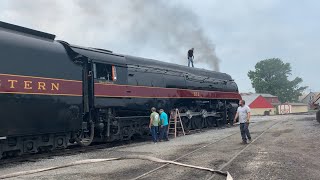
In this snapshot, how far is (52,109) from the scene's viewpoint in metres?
12.2

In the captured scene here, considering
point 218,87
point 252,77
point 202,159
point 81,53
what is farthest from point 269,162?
point 252,77

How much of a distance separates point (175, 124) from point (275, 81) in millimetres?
100104

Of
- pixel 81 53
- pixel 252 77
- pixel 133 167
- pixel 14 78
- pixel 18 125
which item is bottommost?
pixel 133 167

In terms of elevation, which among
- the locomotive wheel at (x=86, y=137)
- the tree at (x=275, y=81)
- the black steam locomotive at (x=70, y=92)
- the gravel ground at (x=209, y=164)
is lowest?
the gravel ground at (x=209, y=164)

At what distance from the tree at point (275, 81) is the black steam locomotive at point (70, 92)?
321ft

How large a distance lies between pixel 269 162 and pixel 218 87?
15562 millimetres

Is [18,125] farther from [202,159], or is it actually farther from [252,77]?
[252,77]

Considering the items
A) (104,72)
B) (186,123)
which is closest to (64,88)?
(104,72)

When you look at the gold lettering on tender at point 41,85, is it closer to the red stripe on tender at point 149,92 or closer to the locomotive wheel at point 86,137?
the red stripe on tender at point 149,92

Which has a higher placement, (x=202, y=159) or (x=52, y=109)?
(x=52, y=109)

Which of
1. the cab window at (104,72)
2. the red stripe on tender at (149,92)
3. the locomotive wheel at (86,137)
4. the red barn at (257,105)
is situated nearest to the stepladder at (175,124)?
the red stripe on tender at (149,92)

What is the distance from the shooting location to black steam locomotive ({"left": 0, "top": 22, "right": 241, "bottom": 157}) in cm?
1106

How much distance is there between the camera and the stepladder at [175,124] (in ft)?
66.4

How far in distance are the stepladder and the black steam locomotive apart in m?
0.41
